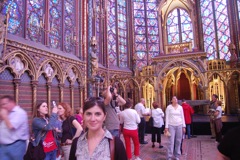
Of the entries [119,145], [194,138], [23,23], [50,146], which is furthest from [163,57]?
[119,145]

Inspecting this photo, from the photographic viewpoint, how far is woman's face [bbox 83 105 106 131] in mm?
1668

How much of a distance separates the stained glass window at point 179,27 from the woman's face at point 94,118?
61.2 ft

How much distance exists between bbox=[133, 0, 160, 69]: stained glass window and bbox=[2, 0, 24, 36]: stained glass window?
10714mm

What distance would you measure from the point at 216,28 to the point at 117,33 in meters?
8.10

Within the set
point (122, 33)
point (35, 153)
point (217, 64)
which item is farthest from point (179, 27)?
point (35, 153)

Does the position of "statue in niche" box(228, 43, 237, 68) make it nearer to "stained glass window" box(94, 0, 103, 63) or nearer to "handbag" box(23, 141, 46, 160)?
"stained glass window" box(94, 0, 103, 63)

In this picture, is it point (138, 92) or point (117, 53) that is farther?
point (117, 53)

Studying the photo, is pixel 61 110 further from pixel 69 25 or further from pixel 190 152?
pixel 69 25

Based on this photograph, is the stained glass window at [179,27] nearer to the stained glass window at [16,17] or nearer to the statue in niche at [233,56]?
the statue in niche at [233,56]

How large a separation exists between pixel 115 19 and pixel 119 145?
17.4 metres

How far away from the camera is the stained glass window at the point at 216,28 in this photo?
666 inches

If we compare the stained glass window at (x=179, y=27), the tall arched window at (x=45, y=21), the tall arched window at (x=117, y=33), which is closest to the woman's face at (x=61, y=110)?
the tall arched window at (x=45, y=21)

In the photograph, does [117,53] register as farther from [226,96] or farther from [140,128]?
[140,128]

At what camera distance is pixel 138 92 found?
15.5 metres
